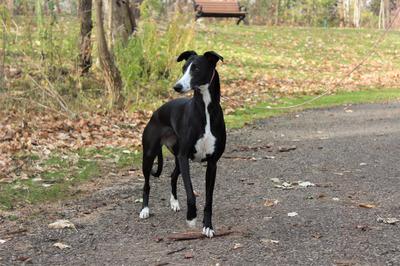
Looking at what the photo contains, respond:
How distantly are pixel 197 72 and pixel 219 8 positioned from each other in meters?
25.1

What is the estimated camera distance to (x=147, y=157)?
234 inches

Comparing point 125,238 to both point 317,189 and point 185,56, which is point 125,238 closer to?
point 185,56

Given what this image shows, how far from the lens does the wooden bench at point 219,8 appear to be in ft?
94.4

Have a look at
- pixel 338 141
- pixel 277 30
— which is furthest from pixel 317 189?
pixel 277 30

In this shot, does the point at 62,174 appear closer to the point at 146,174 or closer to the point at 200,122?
the point at 146,174

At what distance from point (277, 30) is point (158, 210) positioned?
23.8 m

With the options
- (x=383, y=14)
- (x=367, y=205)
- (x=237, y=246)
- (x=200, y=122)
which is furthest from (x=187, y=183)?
(x=383, y=14)

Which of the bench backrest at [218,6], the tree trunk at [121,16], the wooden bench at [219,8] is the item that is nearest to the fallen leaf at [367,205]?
the tree trunk at [121,16]

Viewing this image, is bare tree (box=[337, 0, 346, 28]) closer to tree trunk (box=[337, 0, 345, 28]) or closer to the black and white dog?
tree trunk (box=[337, 0, 345, 28])

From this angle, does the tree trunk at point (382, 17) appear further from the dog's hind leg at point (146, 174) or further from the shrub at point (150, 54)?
the dog's hind leg at point (146, 174)

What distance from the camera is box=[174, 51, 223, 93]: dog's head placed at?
4.87 m

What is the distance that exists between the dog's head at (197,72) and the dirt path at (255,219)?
1261 millimetres

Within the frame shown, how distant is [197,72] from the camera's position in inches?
194

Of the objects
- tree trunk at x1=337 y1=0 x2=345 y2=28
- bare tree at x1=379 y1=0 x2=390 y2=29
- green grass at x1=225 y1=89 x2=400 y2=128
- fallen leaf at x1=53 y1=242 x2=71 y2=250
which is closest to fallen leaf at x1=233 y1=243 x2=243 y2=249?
fallen leaf at x1=53 y1=242 x2=71 y2=250
